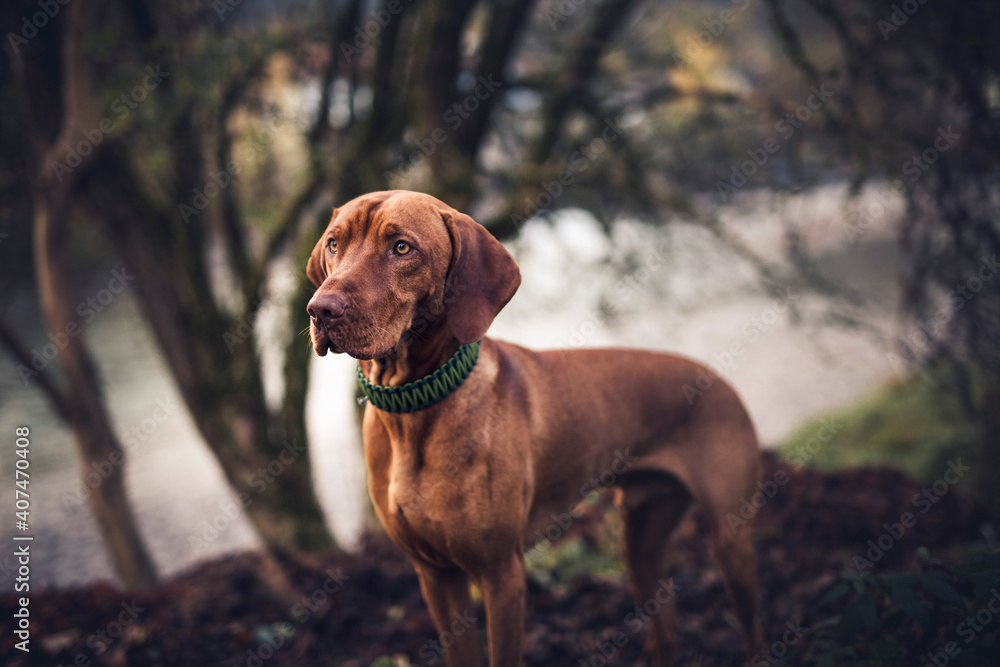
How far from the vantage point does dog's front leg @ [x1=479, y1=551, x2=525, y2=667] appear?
2047 millimetres

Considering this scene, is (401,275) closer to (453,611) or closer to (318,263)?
(318,263)

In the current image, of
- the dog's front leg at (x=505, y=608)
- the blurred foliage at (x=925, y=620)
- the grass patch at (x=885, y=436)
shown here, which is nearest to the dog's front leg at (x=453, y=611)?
the dog's front leg at (x=505, y=608)

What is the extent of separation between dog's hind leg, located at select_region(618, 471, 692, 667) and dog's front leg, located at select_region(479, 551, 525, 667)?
0.84 metres

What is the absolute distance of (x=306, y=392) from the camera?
429cm

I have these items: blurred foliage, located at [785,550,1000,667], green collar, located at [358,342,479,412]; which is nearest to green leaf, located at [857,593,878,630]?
blurred foliage, located at [785,550,1000,667]

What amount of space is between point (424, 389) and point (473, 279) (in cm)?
37

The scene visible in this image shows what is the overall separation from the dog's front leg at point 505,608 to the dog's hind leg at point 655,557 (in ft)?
2.76

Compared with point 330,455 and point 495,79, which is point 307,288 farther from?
point 330,455

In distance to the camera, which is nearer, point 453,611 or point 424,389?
point 424,389

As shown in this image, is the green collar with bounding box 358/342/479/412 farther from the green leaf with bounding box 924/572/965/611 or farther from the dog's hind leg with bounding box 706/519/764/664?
the green leaf with bounding box 924/572/965/611

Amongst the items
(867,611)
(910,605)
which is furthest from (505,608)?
(910,605)

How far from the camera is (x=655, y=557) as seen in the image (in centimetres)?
290

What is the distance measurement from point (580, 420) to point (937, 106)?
347 cm

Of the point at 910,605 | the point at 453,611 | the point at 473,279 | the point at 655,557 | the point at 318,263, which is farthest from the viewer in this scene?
the point at 655,557
